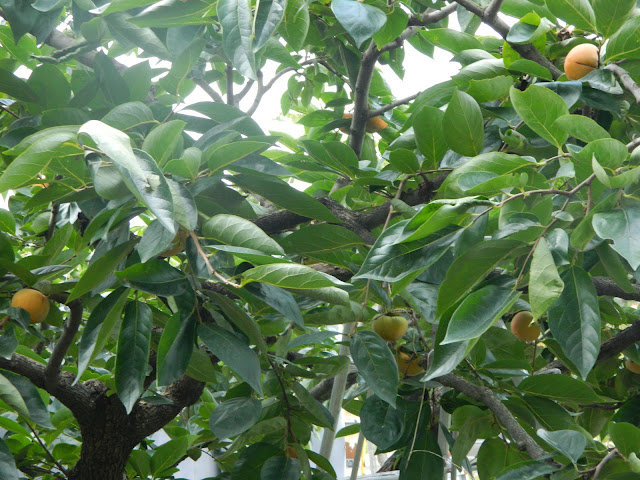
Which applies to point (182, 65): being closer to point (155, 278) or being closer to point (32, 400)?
point (155, 278)

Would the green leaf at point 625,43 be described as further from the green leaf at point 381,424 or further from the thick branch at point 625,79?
the green leaf at point 381,424

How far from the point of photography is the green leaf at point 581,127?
0.70 metres

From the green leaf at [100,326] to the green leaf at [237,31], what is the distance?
32cm


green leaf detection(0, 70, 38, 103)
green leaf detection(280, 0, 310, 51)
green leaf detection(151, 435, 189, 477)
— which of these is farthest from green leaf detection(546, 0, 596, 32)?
green leaf detection(151, 435, 189, 477)

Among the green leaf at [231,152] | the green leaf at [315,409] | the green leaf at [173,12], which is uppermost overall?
the green leaf at [173,12]

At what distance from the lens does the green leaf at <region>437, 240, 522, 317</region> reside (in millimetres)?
664

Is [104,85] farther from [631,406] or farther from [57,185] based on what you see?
[631,406]

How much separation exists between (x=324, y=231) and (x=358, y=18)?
12.6 inches

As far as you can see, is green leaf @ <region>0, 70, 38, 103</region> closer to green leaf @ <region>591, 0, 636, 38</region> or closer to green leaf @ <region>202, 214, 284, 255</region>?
green leaf @ <region>202, 214, 284, 255</region>

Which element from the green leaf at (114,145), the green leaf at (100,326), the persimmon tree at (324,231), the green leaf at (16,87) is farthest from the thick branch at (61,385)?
the green leaf at (114,145)

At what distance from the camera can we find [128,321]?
2.74ft

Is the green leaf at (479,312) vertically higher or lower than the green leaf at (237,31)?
lower

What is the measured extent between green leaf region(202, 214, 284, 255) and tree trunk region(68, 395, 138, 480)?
66cm

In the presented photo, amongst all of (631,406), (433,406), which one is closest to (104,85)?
(433,406)
